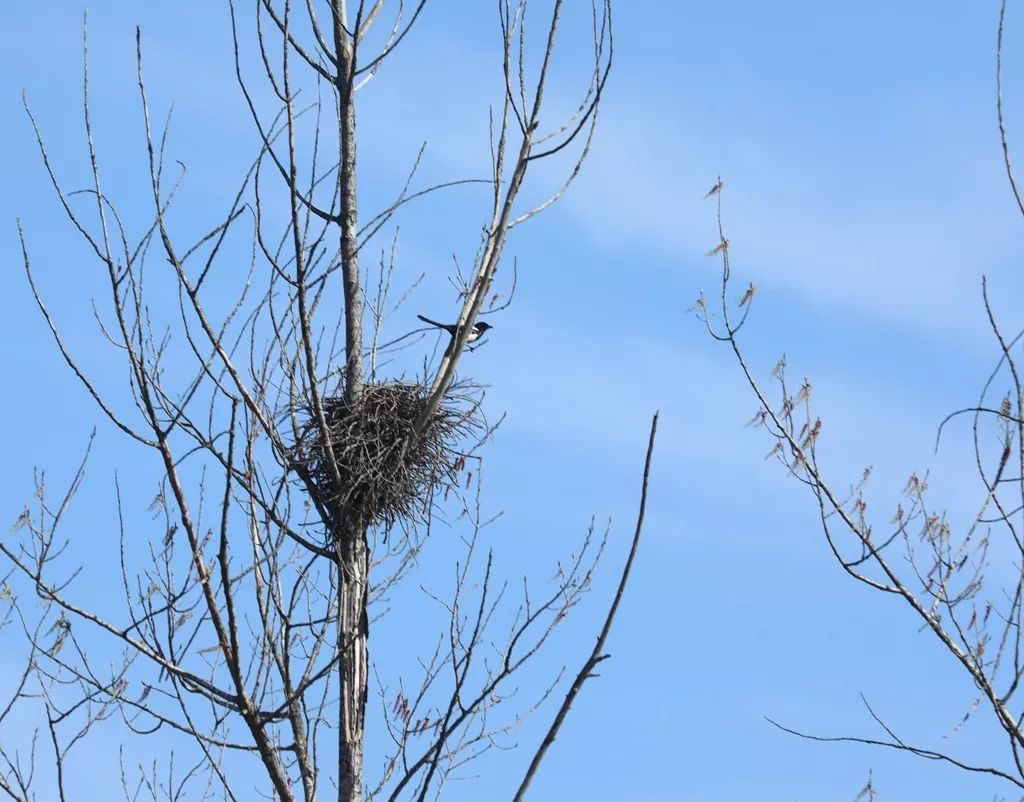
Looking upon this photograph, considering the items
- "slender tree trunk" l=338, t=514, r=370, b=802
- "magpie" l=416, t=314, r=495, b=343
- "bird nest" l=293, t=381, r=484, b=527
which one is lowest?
"slender tree trunk" l=338, t=514, r=370, b=802

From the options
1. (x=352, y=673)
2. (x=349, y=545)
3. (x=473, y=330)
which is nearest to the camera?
(x=352, y=673)

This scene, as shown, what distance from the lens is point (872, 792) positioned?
3891mm

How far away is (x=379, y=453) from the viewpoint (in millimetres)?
5340

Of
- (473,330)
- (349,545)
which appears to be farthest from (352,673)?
(473,330)

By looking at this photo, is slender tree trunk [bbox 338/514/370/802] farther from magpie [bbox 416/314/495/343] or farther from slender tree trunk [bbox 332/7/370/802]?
magpie [bbox 416/314/495/343]

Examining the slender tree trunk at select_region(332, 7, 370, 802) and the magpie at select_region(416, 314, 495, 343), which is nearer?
the slender tree trunk at select_region(332, 7, 370, 802)

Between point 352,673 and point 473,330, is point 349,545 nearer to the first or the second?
point 352,673

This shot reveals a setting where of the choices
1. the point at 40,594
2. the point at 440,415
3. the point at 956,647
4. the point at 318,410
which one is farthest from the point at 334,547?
the point at 956,647

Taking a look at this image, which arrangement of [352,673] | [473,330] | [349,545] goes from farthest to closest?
[473,330] < [349,545] < [352,673]

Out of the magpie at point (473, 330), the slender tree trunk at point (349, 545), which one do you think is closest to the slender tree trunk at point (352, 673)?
the slender tree trunk at point (349, 545)

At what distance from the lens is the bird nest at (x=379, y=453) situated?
4.78 metres

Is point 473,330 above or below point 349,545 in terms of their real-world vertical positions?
above

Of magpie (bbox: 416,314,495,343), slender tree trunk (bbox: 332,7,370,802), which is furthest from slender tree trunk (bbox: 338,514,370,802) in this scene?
magpie (bbox: 416,314,495,343)

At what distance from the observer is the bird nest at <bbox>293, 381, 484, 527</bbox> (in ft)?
15.7
